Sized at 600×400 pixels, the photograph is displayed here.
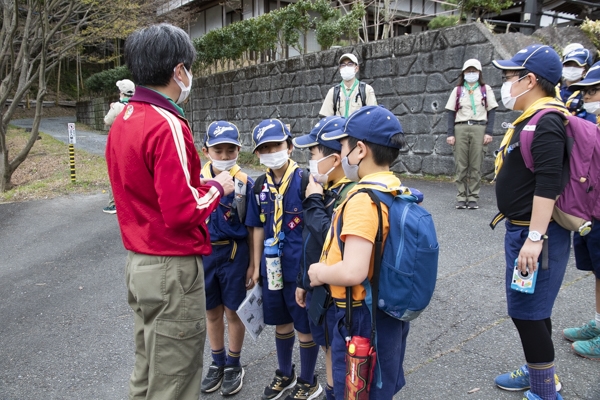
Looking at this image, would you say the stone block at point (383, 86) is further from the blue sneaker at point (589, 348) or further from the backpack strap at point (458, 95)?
the blue sneaker at point (589, 348)

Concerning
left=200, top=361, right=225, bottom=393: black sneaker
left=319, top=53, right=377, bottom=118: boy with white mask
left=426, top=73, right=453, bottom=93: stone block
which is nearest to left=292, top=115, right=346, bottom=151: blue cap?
left=200, top=361, right=225, bottom=393: black sneaker

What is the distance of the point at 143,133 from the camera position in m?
2.04

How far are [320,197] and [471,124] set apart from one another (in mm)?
5367

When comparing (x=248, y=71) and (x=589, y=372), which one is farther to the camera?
(x=248, y=71)

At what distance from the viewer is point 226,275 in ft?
10.3

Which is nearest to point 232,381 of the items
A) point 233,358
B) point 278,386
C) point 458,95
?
point 233,358

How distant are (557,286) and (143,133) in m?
2.34

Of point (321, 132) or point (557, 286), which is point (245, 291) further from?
point (557, 286)

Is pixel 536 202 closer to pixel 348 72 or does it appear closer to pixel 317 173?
pixel 317 173

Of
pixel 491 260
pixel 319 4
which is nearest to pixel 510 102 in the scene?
pixel 491 260

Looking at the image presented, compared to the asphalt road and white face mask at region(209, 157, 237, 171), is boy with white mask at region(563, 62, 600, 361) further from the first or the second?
white face mask at region(209, 157, 237, 171)

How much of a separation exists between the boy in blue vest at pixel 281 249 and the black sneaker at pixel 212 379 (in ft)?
1.27

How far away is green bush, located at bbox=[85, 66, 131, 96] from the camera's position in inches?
1006

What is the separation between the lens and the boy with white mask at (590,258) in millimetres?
3277
